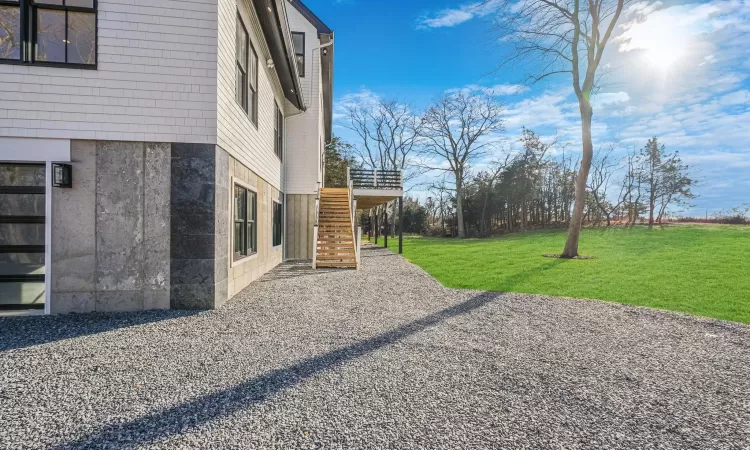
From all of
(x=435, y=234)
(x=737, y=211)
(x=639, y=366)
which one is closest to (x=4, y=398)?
(x=639, y=366)

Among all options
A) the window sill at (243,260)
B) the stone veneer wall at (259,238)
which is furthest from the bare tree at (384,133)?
the window sill at (243,260)

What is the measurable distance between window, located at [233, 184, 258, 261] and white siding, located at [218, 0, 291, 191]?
598mm

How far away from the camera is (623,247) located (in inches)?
593

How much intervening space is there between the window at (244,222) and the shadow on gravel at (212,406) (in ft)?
→ 11.9

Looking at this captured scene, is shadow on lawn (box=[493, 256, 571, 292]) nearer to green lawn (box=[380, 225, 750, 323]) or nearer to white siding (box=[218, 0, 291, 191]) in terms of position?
green lawn (box=[380, 225, 750, 323])

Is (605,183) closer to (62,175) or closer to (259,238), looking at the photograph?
(259,238)

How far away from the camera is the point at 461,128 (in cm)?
3266

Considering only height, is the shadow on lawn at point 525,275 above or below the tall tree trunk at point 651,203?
below

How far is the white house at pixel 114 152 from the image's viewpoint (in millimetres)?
4793

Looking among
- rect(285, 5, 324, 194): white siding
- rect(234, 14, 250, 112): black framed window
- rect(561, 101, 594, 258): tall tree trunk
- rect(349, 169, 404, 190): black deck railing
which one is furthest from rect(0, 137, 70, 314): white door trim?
rect(561, 101, 594, 258): tall tree trunk

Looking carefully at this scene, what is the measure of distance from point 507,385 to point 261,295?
15.3 ft

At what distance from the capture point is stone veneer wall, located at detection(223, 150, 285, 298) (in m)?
5.90

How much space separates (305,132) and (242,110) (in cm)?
632

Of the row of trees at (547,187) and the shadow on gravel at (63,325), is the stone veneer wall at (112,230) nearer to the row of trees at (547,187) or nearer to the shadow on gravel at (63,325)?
the shadow on gravel at (63,325)
